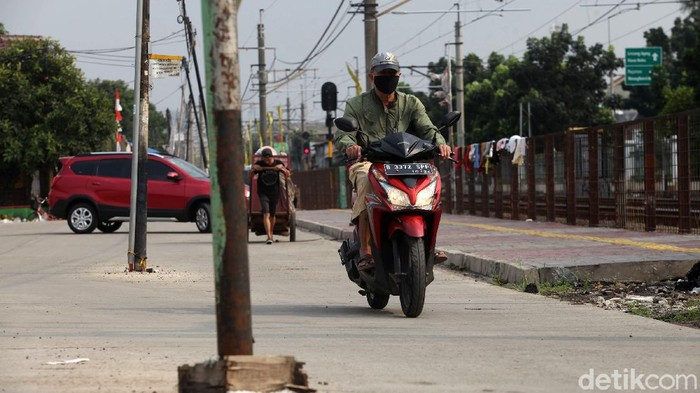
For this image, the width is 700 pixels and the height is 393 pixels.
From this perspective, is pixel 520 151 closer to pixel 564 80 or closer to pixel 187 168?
pixel 187 168

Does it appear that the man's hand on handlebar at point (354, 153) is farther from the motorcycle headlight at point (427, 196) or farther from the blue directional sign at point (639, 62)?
the blue directional sign at point (639, 62)

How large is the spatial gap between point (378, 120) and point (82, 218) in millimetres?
18810

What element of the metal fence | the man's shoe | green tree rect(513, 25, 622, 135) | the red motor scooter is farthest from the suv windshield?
green tree rect(513, 25, 622, 135)

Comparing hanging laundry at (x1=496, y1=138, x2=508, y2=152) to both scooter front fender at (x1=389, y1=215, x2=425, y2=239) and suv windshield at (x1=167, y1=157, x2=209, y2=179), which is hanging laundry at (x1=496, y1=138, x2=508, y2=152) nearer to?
suv windshield at (x1=167, y1=157, x2=209, y2=179)

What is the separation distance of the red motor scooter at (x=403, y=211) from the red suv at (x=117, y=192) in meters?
18.1

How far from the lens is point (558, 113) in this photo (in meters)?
68.5

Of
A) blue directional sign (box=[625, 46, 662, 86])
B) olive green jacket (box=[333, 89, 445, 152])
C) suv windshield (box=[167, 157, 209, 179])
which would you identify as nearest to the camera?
olive green jacket (box=[333, 89, 445, 152])

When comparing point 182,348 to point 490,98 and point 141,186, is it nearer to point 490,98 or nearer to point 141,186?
point 141,186

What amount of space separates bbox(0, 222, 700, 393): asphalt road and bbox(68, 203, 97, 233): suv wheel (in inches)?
541

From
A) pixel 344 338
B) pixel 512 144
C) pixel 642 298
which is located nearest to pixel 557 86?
pixel 512 144

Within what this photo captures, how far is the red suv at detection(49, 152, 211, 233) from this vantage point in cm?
2730

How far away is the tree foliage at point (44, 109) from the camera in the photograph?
53312mm

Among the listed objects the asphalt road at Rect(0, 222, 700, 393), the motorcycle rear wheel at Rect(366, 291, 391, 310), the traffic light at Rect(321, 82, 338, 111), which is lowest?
the asphalt road at Rect(0, 222, 700, 393)

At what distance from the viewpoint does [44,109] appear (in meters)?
55.4
